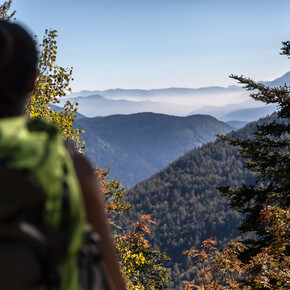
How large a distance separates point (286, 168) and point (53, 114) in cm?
936

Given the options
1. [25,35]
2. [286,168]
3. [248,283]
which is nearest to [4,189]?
[25,35]

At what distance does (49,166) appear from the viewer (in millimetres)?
765

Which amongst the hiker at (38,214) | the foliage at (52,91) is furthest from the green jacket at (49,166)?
the foliage at (52,91)

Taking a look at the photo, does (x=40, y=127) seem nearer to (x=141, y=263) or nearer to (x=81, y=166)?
(x=81, y=166)

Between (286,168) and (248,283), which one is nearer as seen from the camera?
(248,283)

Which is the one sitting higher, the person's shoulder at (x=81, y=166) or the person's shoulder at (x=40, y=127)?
the person's shoulder at (x=40, y=127)

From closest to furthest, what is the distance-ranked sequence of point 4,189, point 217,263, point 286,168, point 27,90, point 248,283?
point 4,189, point 27,90, point 248,283, point 217,263, point 286,168

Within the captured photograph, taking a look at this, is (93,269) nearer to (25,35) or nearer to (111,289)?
(111,289)

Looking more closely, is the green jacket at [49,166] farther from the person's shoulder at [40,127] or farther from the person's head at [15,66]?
the person's head at [15,66]

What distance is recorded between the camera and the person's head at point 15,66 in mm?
919

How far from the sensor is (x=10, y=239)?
2.43ft

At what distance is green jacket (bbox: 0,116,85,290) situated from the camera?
2.43 ft

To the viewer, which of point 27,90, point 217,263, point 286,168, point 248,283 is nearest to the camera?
point 27,90

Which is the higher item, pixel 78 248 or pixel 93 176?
pixel 93 176
